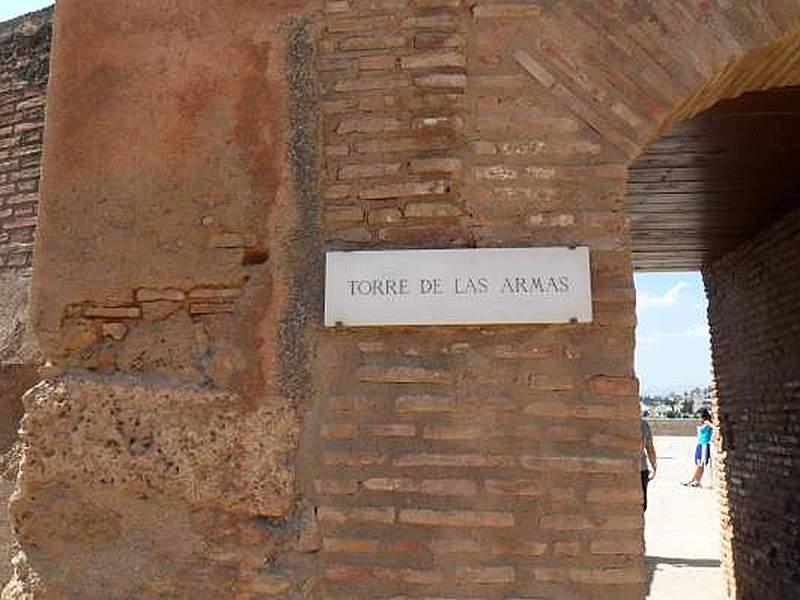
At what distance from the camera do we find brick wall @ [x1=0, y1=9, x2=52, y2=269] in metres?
4.12

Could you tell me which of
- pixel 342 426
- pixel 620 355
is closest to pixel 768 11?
pixel 620 355

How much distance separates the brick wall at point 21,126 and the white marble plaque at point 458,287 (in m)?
2.24

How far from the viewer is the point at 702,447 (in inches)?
509

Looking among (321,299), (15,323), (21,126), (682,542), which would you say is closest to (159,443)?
(321,299)

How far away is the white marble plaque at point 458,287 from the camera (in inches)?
99.3

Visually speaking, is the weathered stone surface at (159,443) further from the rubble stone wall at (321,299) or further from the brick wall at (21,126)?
the brick wall at (21,126)

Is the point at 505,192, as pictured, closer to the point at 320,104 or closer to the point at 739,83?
the point at 320,104

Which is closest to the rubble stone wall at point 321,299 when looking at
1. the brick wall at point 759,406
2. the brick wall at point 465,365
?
the brick wall at point 465,365

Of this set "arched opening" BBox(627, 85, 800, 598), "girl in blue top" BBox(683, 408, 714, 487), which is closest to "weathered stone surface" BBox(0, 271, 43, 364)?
"arched opening" BBox(627, 85, 800, 598)

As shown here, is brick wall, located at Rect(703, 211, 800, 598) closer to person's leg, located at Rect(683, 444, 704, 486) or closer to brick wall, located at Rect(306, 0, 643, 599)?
brick wall, located at Rect(306, 0, 643, 599)

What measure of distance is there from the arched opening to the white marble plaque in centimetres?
182

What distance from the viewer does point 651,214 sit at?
5.53 meters

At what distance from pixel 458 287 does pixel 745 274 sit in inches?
171

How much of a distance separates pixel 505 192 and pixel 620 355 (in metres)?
0.64
